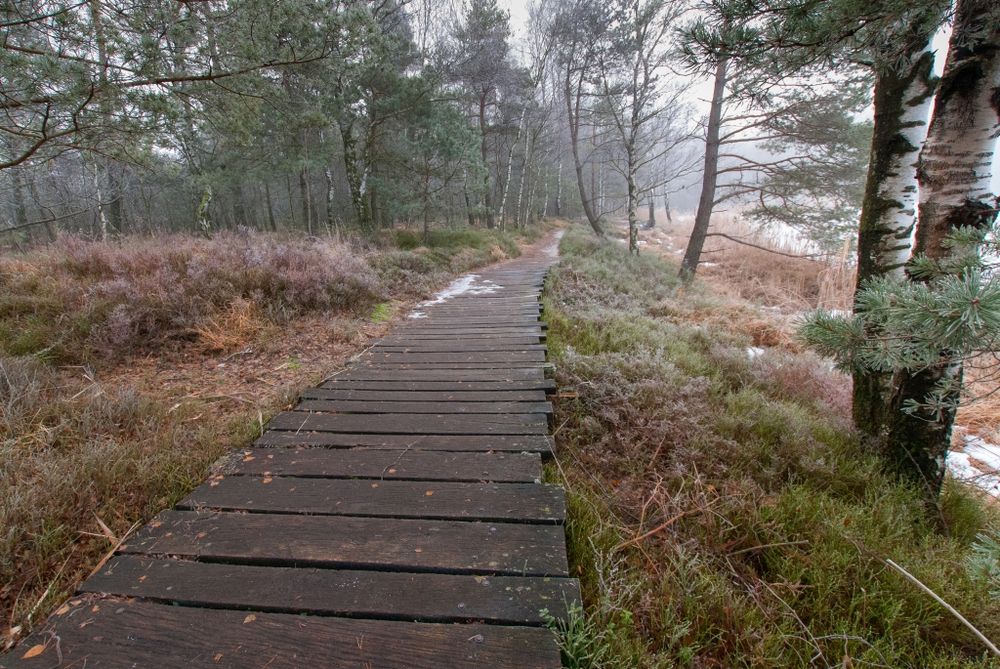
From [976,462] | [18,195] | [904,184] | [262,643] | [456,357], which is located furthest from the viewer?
[18,195]

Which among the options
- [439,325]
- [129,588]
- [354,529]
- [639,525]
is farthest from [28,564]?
[439,325]

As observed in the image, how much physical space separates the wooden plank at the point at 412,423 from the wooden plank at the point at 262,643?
1367 millimetres

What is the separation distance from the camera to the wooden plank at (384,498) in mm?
2010

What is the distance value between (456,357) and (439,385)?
0.74 meters

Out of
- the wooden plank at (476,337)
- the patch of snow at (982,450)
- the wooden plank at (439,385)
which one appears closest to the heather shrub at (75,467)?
the wooden plank at (439,385)

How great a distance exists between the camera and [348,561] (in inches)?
68.2

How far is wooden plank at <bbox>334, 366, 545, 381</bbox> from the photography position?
3703mm

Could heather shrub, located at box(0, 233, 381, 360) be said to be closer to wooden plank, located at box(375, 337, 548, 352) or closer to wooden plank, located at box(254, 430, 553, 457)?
wooden plank, located at box(375, 337, 548, 352)

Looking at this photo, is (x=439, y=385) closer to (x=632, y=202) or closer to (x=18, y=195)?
(x=632, y=202)

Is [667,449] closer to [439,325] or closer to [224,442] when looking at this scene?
[224,442]

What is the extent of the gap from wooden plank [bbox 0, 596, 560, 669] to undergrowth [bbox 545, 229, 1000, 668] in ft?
1.00

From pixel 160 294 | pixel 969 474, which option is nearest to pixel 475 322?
pixel 160 294

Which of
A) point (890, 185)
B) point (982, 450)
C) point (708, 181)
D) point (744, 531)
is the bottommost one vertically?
point (982, 450)

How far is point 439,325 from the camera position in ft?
18.3
